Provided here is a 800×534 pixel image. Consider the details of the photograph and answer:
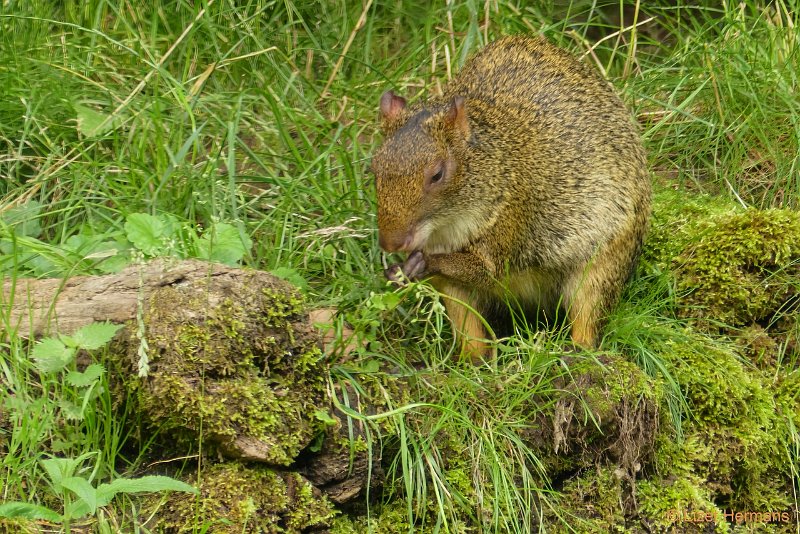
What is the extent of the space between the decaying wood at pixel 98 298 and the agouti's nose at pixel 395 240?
812 mm

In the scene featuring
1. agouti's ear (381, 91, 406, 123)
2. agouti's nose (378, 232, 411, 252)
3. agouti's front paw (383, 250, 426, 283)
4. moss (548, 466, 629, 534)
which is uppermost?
agouti's ear (381, 91, 406, 123)

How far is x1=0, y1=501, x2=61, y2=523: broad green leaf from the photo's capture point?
122 inches

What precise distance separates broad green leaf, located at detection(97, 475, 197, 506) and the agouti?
1.54 meters

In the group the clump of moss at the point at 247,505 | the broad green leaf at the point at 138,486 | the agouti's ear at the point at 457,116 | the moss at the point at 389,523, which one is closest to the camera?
the broad green leaf at the point at 138,486

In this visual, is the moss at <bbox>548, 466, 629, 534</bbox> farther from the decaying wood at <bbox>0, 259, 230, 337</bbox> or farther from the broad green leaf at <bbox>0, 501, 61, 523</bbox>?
the broad green leaf at <bbox>0, 501, 61, 523</bbox>

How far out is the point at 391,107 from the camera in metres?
4.91

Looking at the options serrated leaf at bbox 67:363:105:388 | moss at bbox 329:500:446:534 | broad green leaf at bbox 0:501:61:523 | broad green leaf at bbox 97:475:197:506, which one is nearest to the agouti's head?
moss at bbox 329:500:446:534

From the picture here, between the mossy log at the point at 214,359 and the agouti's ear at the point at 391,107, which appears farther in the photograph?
the agouti's ear at the point at 391,107

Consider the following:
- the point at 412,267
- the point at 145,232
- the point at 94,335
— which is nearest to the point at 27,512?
the point at 94,335

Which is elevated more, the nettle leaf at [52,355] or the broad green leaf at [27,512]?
the nettle leaf at [52,355]

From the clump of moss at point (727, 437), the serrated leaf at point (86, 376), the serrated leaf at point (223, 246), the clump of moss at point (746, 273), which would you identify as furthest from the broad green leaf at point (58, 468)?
the clump of moss at point (746, 273)

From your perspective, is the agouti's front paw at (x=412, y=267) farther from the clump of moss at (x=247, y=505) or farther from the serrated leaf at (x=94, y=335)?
the serrated leaf at (x=94, y=335)

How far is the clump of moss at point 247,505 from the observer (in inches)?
139

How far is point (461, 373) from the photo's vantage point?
4355mm
